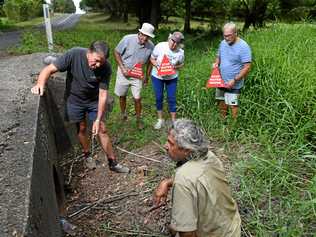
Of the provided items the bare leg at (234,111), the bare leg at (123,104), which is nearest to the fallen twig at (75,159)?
the bare leg at (123,104)

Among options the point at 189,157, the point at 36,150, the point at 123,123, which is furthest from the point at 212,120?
the point at 189,157

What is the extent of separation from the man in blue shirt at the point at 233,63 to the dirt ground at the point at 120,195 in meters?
0.94

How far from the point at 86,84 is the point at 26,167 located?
2006 millimetres

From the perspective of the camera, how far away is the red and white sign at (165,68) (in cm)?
618

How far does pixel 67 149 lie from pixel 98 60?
2.45 meters

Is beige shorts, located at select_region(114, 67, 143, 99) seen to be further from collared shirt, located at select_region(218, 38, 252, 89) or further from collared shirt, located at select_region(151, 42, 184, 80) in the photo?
collared shirt, located at select_region(218, 38, 252, 89)

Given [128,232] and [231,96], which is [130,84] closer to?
[231,96]

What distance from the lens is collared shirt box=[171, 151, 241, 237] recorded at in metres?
2.64

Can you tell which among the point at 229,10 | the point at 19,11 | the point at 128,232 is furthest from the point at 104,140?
the point at 19,11

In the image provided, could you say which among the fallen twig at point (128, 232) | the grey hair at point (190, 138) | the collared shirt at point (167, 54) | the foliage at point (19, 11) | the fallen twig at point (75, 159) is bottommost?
the foliage at point (19, 11)

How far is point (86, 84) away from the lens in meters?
5.15

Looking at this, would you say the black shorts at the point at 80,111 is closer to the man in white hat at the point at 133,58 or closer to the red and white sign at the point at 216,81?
the man in white hat at the point at 133,58

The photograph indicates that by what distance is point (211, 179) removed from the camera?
2.74 m

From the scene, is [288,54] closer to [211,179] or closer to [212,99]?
[212,99]
